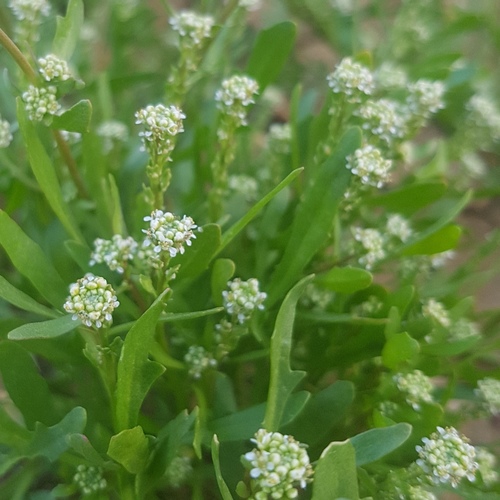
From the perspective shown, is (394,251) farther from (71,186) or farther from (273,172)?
(71,186)

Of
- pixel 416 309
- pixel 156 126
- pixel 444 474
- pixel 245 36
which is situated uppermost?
pixel 245 36

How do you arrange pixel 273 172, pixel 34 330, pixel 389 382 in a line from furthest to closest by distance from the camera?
pixel 273 172
pixel 389 382
pixel 34 330

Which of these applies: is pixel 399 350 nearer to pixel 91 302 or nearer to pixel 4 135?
pixel 91 302

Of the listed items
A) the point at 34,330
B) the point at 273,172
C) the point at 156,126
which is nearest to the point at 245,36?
the point at 273,172

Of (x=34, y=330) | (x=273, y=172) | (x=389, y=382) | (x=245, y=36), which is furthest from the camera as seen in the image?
(x=245, y=36)

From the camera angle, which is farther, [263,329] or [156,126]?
[263,329]

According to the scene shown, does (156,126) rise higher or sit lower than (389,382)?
higher
